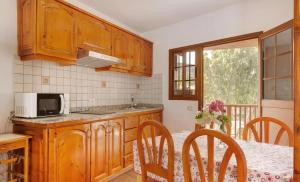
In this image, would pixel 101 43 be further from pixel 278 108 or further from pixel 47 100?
pixel 278 108

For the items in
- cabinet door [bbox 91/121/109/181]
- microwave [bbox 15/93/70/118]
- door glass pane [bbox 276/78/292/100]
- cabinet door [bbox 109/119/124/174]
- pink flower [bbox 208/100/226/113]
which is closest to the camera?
pink flower [bbox 208/100/226/113]

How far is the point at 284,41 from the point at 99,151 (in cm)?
255

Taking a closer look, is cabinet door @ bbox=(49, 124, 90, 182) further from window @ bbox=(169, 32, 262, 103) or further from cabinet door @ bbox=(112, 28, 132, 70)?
window @ bbox=(169, 32, 262, 103)

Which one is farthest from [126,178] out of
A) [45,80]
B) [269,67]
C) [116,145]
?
[269,67]

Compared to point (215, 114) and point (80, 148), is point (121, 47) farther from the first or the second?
point (215, 114)

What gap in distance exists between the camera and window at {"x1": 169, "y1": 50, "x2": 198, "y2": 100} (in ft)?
11.2

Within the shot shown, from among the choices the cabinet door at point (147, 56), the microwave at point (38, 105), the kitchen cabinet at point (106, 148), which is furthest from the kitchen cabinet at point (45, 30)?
the cabinet door at point (147, 56)

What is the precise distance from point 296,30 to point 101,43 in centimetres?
240

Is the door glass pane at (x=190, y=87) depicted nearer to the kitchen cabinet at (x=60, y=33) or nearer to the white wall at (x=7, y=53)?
the kitchen cabinet at (x=60, y=33)

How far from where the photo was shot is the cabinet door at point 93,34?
8.21 ft

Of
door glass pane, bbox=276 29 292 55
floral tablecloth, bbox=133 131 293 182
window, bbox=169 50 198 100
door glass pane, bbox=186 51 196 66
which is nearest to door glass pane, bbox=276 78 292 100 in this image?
door glass pane, bbox=276 29 292 55

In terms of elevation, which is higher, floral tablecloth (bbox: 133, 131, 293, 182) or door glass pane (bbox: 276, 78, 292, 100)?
door glass pane (bbox: 276, 78, 292, 100)

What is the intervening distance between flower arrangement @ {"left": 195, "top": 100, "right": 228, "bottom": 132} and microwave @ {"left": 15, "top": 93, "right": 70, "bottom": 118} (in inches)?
63.6

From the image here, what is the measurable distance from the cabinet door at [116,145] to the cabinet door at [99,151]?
10cm
